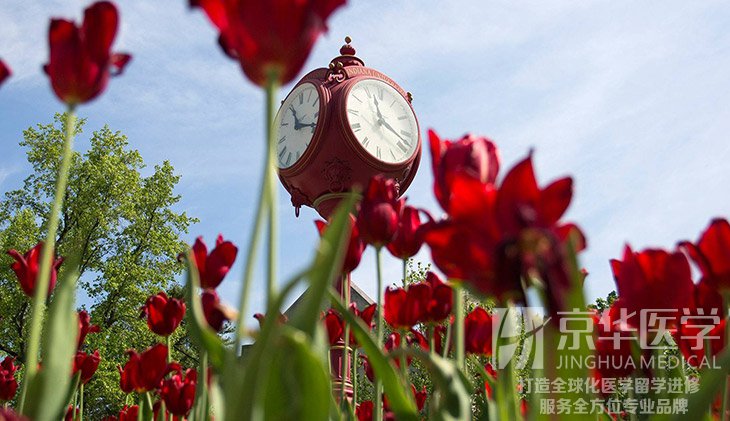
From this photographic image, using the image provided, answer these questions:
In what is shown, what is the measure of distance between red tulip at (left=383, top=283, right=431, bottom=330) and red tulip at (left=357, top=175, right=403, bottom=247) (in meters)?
0.35

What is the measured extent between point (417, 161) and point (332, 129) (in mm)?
1557

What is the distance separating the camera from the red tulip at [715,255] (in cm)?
104

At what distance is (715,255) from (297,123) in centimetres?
764

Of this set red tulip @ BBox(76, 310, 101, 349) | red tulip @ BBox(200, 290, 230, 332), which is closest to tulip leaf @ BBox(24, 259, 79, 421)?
red tulip @ BBox(200, 290, 230, 332)

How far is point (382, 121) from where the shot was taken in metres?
8.59

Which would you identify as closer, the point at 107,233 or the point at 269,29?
the point at 269,29

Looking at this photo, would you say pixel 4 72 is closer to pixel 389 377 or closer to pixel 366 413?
pixel 389 377

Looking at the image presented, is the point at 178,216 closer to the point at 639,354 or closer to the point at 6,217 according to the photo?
the point at 6,217

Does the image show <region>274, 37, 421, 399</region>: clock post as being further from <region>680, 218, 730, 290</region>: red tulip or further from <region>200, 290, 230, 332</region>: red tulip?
<region>680, 218, 730, 290</region>: red tulip

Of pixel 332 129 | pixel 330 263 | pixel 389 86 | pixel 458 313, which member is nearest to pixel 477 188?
pixel 330 263

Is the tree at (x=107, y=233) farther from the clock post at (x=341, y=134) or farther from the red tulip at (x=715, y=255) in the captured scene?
the red tulip at (x=715, y=255)

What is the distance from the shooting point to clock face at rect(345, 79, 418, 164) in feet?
27.1

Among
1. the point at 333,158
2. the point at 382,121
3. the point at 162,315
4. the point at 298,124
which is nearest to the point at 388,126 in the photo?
the point at 382,121

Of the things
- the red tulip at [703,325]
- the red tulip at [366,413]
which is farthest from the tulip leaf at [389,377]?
the red tulip at [366,413]
